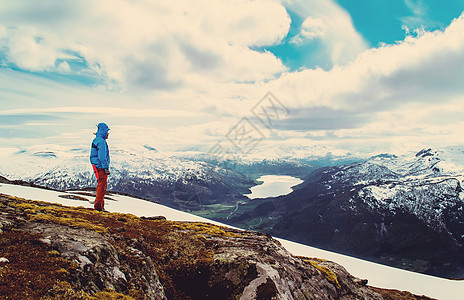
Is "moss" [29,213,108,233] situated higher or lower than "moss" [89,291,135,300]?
higher

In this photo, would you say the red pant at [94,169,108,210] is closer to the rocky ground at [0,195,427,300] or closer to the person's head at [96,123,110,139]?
the person's head at [96,123,110,139]

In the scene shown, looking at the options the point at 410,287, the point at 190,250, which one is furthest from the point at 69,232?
the point at 410,287

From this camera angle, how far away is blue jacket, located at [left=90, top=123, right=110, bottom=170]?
15.5 metres

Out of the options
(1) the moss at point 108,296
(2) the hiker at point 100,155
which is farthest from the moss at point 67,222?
(2) the hiker at point 100,155

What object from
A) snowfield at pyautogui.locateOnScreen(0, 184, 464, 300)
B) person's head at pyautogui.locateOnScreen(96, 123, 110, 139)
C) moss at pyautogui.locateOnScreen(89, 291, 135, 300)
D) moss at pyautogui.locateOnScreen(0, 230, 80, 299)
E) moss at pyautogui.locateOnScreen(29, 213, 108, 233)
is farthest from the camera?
snowfield at pyautogui.locateOnScreen(0, 184, 464, 300)

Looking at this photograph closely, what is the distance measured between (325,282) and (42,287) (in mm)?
12487

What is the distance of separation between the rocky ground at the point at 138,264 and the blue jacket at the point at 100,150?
4505 mm

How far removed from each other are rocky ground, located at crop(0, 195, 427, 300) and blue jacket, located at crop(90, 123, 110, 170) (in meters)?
4.51

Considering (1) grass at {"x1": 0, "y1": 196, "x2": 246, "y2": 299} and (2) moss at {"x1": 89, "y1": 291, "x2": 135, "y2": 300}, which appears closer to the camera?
(1) grass at {"x1": 0, "y1": 196, "x2": 246, "y2": 299}

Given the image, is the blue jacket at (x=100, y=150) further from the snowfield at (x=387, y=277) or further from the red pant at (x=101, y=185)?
the snowfield at (x=387, y=277)

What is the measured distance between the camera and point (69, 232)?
8.51 m

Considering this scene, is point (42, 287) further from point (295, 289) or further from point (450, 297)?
point (450, 297)

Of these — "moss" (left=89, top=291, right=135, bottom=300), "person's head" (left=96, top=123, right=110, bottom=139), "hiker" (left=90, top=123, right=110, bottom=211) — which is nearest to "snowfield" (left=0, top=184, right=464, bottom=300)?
"hiker" (left=90, top=123, right=110, bottom=211)

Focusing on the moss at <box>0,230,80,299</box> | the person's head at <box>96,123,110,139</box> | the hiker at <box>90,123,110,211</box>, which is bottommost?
the moss at <box>0,230,80,299</box>
